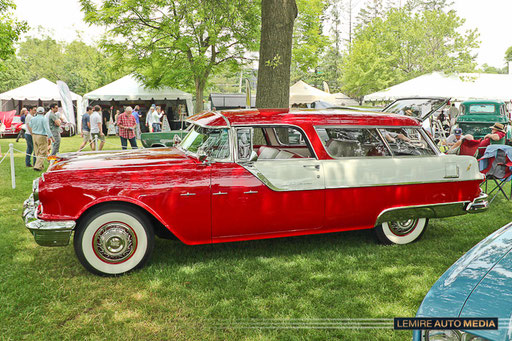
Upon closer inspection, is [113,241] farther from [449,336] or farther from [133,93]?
[133,93]

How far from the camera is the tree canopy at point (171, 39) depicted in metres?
18.7

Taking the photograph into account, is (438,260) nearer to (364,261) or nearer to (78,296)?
(364,261)

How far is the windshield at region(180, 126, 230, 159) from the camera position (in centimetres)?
482

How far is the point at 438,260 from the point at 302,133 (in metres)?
2.21

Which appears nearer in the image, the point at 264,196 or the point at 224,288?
the point at 224,288

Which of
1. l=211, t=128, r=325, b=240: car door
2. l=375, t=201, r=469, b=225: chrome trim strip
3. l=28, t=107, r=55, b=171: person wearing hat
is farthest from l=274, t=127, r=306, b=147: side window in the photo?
l=28, t=107, r=55, b=171: person wearing hat

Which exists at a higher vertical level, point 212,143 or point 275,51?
point 275,51

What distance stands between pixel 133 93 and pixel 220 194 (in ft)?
75.5

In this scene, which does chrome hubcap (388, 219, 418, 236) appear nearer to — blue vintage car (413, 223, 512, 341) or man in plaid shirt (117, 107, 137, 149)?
blue vintage car (413, 223, 512, 341)

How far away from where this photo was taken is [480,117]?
17.2 m

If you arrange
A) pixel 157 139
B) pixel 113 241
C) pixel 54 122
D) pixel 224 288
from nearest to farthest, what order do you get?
pixel 224 288 → pixel 113 241 → pixel 157 139 → pixel 54 122

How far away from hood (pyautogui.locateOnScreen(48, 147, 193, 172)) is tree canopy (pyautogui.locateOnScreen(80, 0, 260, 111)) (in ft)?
44.5

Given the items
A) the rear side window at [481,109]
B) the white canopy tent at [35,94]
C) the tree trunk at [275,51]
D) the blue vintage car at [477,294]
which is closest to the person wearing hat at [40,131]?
the tree trunk at [275,51]

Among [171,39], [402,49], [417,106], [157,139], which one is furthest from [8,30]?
[402,49]
